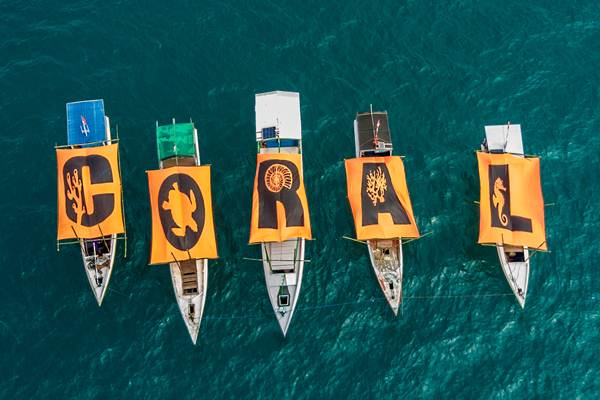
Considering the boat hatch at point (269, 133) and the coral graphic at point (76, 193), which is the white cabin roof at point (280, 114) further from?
the coral graphic at point (76, 193)

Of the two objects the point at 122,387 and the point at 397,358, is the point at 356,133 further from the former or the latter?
the point at 122,387

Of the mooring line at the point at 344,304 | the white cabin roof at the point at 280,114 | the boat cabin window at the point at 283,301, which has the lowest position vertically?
the mooring line at the point at 344,304

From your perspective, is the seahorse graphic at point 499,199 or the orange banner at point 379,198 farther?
the seahorse graphic at point 499,199

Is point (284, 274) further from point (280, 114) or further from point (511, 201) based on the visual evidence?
point (511, 201)

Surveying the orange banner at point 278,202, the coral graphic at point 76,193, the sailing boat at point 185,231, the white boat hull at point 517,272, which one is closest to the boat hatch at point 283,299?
the orange banner at point 278,202

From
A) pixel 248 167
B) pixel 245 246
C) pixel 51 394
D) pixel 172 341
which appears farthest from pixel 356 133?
pixel 51 394

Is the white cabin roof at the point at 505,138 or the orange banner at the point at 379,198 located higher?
the white cabin roof at the point at 505,138
